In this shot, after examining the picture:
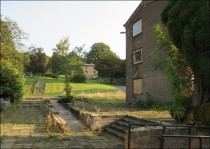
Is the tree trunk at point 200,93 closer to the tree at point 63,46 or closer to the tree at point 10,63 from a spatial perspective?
the tree at point 10,63

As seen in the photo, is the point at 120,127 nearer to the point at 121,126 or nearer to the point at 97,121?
the point at 121,126

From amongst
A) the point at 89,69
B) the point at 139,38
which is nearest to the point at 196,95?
the point at 139,38

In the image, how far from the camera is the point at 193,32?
33.5 ft

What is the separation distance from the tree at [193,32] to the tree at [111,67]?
6277cm

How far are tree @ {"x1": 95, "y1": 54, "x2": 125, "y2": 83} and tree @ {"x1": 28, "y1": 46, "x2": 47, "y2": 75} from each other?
14.3m

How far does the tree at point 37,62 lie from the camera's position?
7706 cm

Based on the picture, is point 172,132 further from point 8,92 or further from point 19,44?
point 19,44

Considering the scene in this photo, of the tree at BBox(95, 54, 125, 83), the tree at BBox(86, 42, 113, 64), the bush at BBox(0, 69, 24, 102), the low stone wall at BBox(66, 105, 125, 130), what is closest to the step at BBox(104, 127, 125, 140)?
the low stone wall at BBox(66, 105, 125, 130)

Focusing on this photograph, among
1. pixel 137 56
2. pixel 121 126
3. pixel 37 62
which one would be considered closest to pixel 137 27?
pixel 137 56

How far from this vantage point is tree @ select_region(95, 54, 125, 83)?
244 ft

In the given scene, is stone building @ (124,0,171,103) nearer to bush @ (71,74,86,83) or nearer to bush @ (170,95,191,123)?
bush @ (170,95,191,123)

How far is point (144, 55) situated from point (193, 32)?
1677 cm

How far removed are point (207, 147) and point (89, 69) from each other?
98.6 metres

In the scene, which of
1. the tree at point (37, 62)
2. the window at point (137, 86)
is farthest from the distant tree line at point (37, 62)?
the window at point (137, 86)
